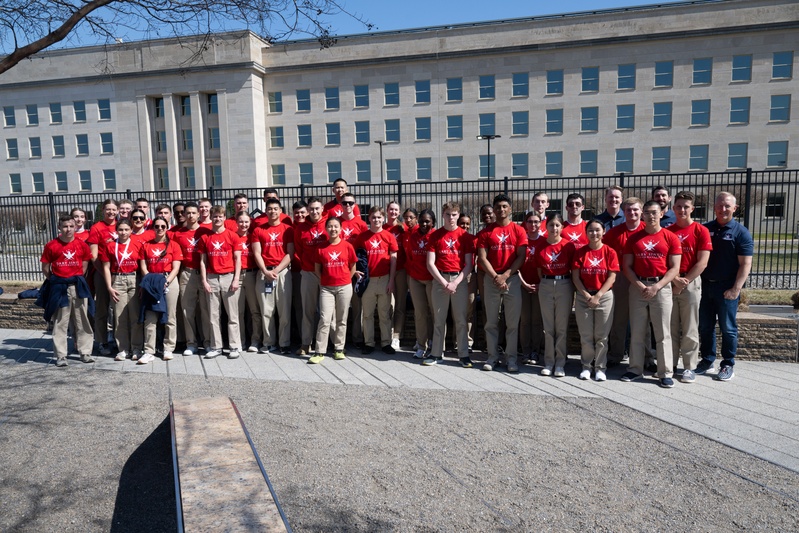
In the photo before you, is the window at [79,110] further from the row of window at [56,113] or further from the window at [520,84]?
the window at [520,84]

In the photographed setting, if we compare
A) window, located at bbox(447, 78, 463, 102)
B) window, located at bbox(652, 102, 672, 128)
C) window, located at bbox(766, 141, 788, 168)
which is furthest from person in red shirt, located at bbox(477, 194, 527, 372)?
window, located at bbox(766, 141, 788, 168)

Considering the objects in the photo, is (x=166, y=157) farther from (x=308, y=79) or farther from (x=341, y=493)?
(x=341, y=493)

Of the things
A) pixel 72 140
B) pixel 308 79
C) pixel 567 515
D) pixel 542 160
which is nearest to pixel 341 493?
pixel 567 515

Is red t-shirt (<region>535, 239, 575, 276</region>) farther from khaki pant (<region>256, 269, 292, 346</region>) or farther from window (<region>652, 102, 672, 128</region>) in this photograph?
window (<region>652, 102, 672, 128</region>)

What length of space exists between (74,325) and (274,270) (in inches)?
114

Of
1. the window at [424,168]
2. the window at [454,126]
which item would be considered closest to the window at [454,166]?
the window at [424,168]

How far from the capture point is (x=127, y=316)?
7.99 m

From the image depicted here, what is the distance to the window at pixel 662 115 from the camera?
4544 cm

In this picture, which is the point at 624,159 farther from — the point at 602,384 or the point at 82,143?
the point at 82,143

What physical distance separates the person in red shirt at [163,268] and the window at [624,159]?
4481 cm

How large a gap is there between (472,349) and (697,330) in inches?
121

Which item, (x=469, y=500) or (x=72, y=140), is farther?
(x=72, y=140)

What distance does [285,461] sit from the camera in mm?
4535

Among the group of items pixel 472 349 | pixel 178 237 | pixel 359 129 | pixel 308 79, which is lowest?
pixel 472 349
